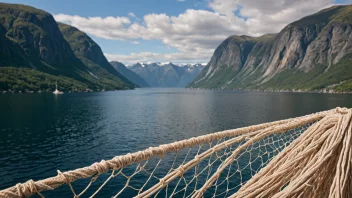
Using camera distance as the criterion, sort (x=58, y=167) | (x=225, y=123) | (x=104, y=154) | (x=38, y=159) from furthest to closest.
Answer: (x=225, y=123)
(x=104, y=154)
(x=38, y=159)
(x=58, y=167)

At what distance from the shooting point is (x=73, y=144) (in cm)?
3675

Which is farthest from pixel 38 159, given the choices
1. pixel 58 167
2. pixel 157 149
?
pixel 157 149

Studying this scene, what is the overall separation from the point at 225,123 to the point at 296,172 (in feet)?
176

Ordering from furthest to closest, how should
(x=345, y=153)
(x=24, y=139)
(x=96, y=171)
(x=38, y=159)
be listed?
(x=24, y=139) → (x=38, y=159) → (x=345, y=153) → (x=96, y=171)

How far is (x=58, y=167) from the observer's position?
Answer: 26.4 meters

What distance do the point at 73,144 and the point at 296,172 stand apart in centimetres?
3732

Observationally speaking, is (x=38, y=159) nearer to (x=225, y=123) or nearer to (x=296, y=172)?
(x=296, y=172)

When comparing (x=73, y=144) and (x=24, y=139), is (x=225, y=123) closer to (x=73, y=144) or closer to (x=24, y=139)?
(x=73, y=144)

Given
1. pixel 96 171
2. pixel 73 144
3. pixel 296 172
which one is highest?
pixel 96 171

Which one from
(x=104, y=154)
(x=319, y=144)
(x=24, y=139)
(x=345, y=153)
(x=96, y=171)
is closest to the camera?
(x=96, y=171)

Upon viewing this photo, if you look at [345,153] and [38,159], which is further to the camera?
[38,159]

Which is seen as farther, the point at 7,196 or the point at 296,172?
the point at 296,172

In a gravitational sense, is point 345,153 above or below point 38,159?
above

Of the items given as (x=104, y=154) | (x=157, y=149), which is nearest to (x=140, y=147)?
(x=104, y=154)
